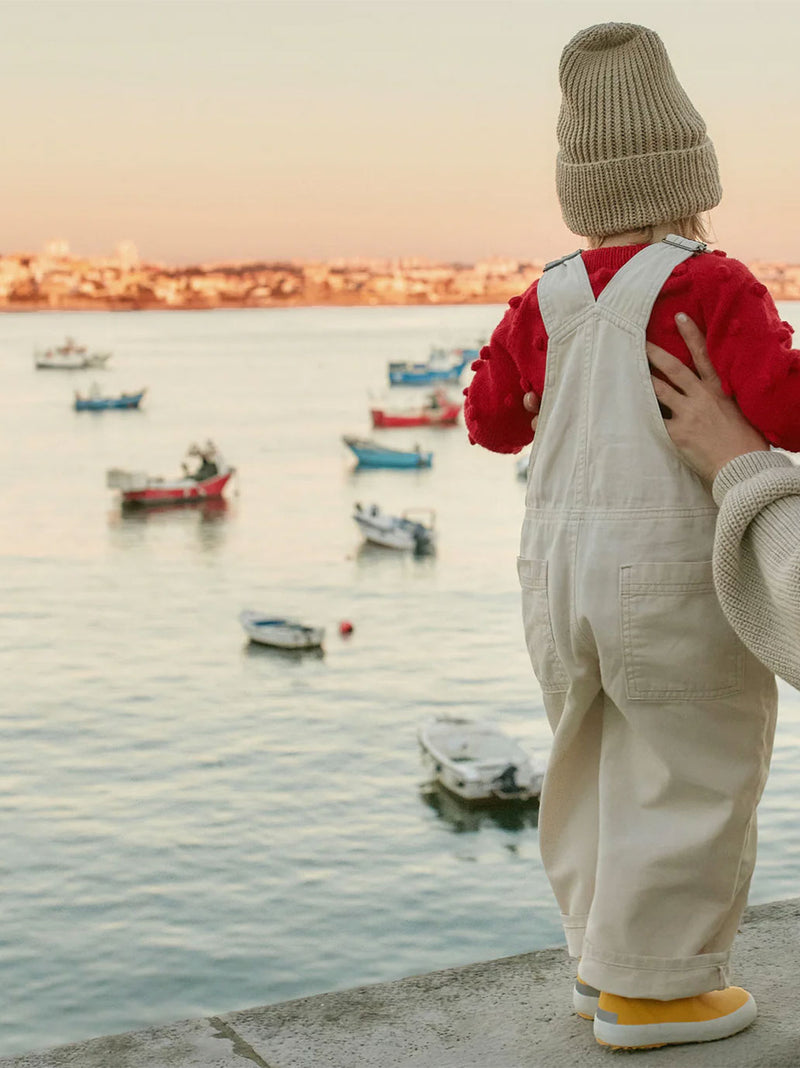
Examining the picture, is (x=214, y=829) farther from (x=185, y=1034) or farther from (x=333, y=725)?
(x=185, y=1034)

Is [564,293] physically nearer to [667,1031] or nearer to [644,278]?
[644,278]

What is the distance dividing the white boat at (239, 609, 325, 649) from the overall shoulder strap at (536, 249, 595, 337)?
24866mm

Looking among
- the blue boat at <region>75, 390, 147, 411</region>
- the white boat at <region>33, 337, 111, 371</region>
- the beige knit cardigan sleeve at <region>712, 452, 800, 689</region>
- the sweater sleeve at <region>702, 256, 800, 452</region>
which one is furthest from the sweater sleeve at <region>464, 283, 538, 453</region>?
the white boat at <region>33, 337, 111, 371</region>

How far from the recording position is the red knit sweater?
1.73 metres

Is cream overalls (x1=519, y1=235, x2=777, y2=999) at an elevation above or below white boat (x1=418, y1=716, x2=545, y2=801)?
above

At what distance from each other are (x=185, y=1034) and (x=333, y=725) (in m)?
20.3

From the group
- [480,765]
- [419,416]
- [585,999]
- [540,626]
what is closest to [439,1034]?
[585,999]

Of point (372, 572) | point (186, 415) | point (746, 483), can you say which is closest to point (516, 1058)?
point (746, 483)

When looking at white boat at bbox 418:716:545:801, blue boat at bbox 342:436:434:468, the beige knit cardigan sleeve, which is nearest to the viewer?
the beige knit cardigan sleeve

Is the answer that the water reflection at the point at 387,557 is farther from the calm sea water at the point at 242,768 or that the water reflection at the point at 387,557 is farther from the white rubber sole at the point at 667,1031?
the white rubber sole at the point at 667,1031

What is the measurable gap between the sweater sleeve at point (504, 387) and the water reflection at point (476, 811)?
55.3 ft

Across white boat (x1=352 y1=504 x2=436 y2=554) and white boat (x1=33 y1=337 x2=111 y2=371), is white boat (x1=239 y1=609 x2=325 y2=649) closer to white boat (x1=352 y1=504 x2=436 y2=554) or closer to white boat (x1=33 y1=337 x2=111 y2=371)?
white boat (x1=352 y1=504 x2=436 y2=554)

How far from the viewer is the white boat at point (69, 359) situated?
108 m

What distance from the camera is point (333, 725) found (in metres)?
22.1
